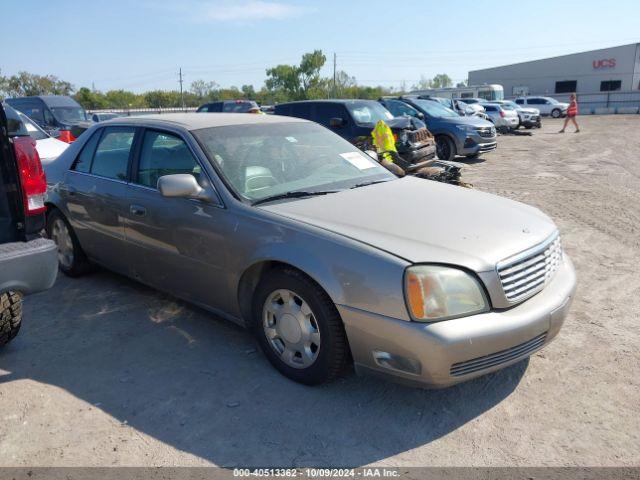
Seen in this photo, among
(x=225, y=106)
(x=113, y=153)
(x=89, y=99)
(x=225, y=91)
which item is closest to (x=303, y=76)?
(x=225, y=91)

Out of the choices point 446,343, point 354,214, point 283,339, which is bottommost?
point 283,339

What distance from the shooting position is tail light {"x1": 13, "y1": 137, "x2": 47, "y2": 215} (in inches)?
128

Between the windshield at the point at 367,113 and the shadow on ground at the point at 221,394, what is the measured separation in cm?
805

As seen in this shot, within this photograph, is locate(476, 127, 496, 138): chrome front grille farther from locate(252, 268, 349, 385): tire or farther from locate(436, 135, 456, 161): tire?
locate(252, 268, 349, 385): tire

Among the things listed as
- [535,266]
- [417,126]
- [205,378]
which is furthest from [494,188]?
[205,378]

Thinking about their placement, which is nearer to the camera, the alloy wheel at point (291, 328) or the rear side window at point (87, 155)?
the alloy wheel at point (291, 328)

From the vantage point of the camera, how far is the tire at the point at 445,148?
14.3m

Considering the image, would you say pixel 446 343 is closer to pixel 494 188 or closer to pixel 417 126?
pixel 494 188

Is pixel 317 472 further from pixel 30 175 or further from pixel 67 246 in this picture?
pixel 67 246

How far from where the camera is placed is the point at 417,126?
505 inches

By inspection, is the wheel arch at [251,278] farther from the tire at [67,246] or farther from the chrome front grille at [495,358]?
the tire at [67,246]

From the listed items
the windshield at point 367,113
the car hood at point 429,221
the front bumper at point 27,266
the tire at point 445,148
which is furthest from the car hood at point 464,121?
the front bumper at point 27,266

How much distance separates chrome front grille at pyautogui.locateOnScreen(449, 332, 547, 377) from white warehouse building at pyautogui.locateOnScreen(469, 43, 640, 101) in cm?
5240

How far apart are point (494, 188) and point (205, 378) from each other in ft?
26.0
